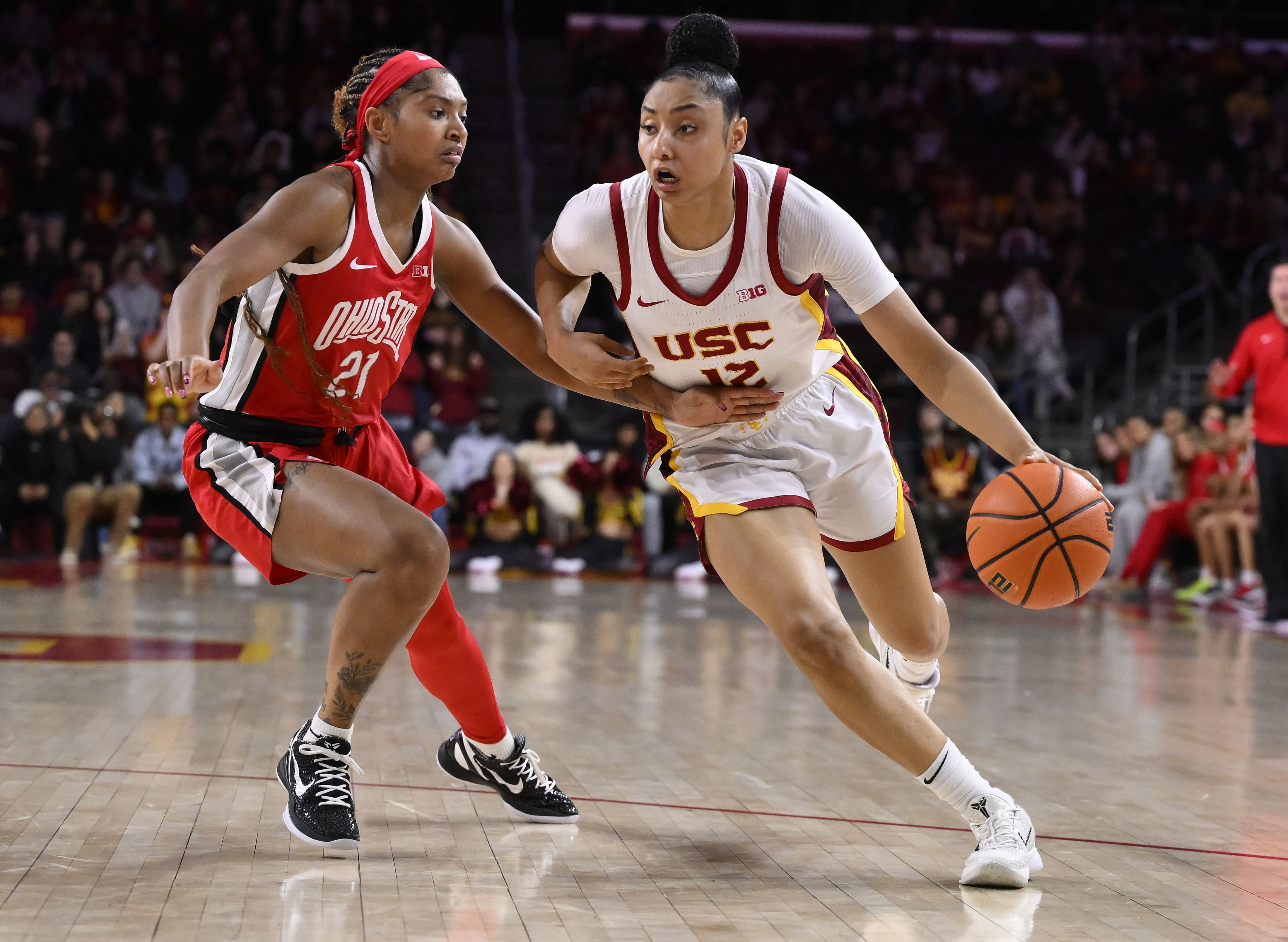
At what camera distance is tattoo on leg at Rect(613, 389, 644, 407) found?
144 inches

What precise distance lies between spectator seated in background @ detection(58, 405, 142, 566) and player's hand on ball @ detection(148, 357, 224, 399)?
9.01 m

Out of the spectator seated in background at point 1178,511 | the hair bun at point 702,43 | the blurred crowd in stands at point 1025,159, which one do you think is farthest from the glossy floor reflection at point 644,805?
the blurred crowd in stands at point 1025,159

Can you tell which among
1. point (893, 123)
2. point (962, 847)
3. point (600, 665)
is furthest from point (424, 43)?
point (962, 847)

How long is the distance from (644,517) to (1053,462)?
8380 millimetres

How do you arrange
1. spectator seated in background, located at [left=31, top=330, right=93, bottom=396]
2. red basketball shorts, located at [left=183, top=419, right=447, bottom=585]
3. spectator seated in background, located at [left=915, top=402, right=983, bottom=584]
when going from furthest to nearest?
1. spectator seated in background, located at [left=31, top=330, right=93, bottom=396]
2. spectator seated in background, located at [left=915, top=402, right=983, bottom=584]
3. red basketball shorts, located at [left=183, top=419, right=447, bottom=585]

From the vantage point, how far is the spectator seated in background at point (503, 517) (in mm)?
11648

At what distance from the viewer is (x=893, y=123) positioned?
16656mm

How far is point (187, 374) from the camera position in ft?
9.67

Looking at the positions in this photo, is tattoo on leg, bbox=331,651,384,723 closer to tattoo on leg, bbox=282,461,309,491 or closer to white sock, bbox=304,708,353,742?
white sock, bbox=304,708,353,742

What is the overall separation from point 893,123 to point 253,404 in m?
14.2

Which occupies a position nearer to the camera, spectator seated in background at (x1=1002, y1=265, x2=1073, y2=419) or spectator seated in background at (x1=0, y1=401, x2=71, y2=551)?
spectator seated in background at (x1=0, y1=401, x2=71, y2=551)

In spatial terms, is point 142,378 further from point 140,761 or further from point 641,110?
point 641,110

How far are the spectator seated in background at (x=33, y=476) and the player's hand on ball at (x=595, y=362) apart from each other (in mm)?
8959

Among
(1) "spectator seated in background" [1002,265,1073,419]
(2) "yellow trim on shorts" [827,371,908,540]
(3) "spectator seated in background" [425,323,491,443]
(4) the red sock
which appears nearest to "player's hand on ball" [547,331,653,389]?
(2) "yellow trim on shorts" [827,371,908,540]
